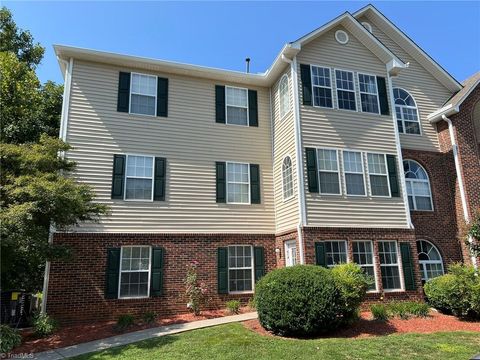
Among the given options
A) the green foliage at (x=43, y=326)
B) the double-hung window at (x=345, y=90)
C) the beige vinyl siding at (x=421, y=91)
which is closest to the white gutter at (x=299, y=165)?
the double-hung window at (x=345, y=90)

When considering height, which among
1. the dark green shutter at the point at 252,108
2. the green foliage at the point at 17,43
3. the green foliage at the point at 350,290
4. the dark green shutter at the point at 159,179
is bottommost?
the green foliage at the point at 350,290

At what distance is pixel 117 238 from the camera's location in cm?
1272

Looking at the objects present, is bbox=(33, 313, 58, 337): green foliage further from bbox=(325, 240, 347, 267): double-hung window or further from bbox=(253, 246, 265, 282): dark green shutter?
bbox=(325, 240, 347, 267): double-hung window

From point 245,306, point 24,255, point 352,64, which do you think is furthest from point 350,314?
point 352,64

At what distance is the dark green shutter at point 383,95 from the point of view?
1500 centimetres

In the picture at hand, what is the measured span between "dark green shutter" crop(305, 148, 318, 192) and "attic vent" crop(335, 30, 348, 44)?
491 cm

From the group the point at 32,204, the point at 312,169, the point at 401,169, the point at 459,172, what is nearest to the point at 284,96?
the point at 312,169

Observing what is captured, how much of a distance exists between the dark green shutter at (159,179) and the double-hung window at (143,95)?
192cm

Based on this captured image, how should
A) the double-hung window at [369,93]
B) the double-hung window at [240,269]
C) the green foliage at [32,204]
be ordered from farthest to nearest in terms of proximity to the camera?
1. the double-hung window at [369,93]
2. the double-hung window at [240,269]
3. the green foliage at [32,204]

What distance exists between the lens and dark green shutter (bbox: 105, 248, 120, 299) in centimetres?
1222

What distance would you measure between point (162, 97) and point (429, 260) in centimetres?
1217

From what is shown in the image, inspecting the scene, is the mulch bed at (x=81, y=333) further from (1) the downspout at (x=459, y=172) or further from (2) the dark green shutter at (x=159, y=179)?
(1) the downspout at (x=459, y=172)

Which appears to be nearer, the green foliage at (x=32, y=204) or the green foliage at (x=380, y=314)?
the green foliage at (x=32, y=204)

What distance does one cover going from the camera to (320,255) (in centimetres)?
1266
